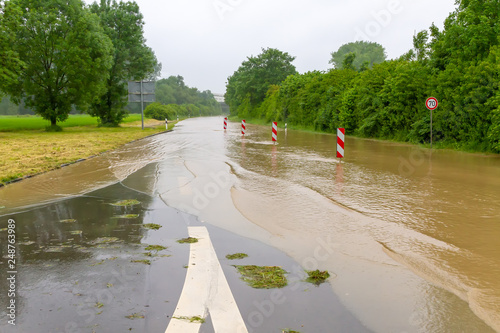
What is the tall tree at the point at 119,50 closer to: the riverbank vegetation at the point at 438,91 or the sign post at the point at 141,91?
the sign post at the point at 141,91

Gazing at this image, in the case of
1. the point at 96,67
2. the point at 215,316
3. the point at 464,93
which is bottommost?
the point at 215,316

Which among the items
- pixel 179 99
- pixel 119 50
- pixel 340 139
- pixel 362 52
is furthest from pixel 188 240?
pixel 179 99

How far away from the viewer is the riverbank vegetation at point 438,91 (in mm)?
15312

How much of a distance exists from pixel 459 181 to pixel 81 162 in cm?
1166

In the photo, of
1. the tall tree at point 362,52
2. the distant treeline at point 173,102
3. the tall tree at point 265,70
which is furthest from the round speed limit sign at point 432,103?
the distant treeline at point 173,102

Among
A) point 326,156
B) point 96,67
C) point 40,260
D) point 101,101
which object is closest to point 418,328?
point 40,260

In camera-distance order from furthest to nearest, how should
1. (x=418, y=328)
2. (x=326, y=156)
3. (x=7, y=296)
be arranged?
(x=326, y=156) < (x=7, y=296) < (x=418, y=328)

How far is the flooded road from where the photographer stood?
12.1 feet

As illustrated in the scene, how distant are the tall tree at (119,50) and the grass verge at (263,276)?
130ft

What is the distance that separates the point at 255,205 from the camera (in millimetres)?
7602

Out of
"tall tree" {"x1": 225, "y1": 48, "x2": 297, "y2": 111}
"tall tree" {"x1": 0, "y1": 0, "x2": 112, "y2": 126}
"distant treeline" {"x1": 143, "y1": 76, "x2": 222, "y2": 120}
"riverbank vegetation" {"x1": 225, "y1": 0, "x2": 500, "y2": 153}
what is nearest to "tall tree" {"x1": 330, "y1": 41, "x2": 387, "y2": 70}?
"tall tree" {"x1": 225, "y1": 48, "x2": 297, "y2": 111}

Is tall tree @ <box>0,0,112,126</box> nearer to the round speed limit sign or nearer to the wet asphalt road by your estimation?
the round speed limit sign

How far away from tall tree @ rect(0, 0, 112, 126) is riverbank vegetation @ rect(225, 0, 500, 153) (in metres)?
19.6

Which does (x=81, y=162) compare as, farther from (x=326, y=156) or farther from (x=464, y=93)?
(x=464, y=93)
